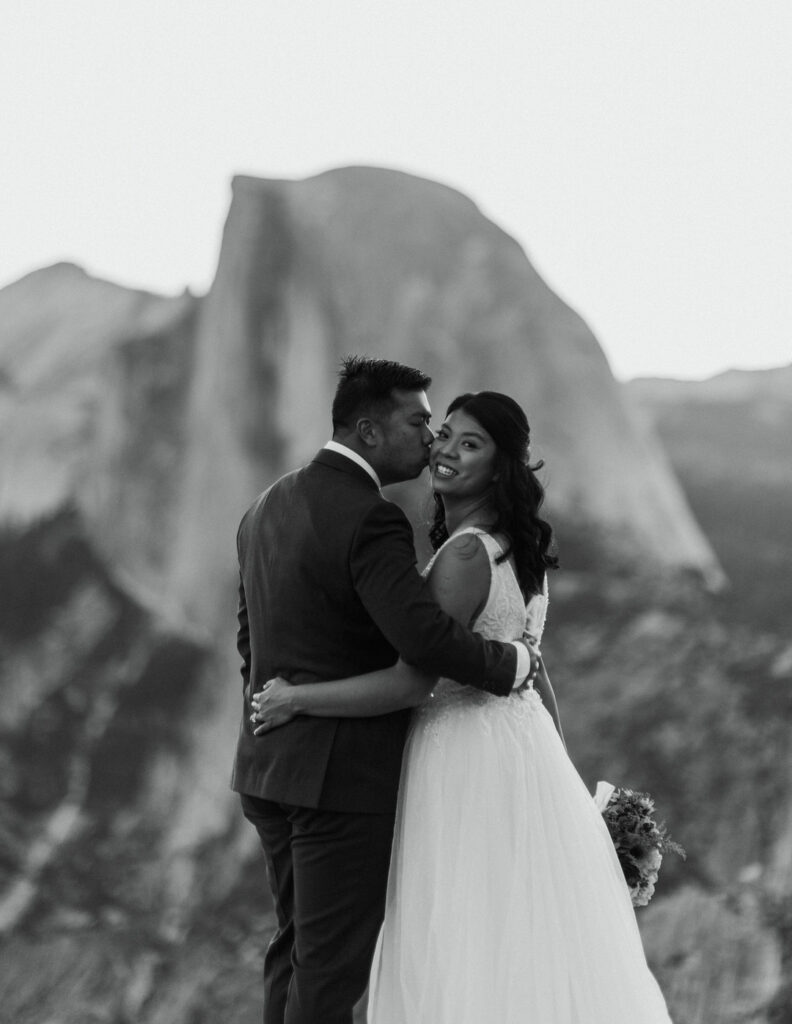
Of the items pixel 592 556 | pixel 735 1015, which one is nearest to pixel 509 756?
pixel 735 1015

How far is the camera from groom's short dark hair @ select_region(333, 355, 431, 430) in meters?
2.43

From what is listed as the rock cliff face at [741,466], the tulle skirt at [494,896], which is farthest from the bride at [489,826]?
the rock cliff face at [741,466]

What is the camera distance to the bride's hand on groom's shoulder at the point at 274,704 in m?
2.36

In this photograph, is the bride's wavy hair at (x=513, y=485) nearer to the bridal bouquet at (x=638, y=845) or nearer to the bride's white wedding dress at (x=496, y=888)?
the bride's white wedding dress at (x=496, y=888)

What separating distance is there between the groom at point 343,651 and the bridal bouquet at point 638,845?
50 centimetres

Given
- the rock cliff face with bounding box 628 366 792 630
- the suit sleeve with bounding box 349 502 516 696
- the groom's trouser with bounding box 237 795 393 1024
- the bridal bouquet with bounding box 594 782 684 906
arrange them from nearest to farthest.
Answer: the suit sleeve with bounding box 349 502 516 696 → the groom's trouser with bounding box 237 795 393 1024 → the bridal bouquet with bounding box 594 782 684 906 → the rock cliff face with bounding box 628 366 792 630

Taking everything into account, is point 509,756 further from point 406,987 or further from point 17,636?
point 17,636

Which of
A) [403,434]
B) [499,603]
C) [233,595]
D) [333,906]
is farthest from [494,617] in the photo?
[233,595]

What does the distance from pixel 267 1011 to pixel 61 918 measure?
165 inches

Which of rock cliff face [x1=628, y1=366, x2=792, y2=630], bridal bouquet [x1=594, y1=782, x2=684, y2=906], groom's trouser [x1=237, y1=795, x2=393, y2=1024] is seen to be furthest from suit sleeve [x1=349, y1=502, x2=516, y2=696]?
rock cliff face [x1=628, y1=366, x2=792, y2=630]

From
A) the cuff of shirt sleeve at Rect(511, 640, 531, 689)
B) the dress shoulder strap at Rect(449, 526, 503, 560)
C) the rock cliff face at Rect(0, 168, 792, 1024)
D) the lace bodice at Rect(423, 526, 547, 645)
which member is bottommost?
the rock cliff face at Rect(0, 168, 792, 1024)

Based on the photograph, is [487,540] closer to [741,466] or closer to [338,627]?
[338,627]

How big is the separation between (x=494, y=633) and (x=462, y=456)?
329mm

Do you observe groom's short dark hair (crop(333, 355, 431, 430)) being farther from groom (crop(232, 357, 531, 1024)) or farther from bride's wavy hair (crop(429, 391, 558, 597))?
bride's wavy hair (crop(429, 391, 558, 597))
